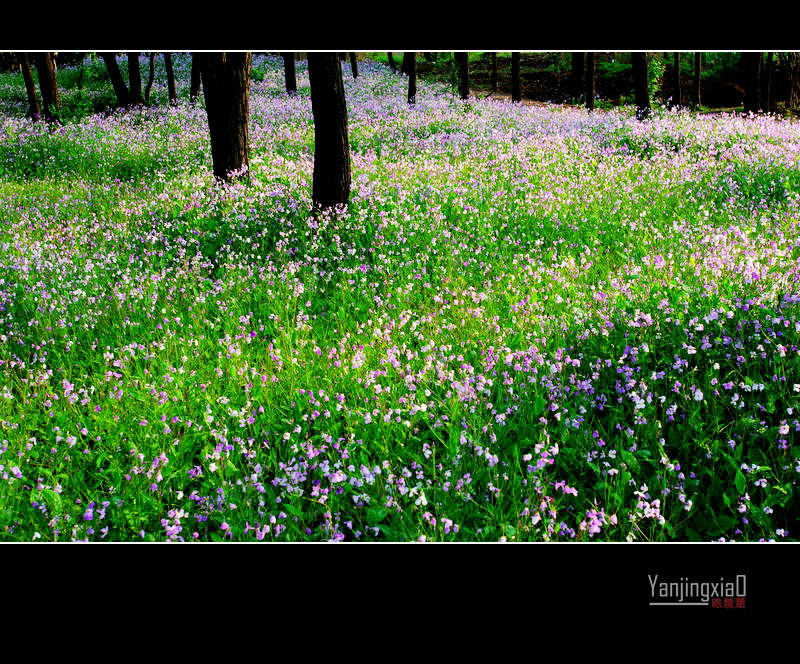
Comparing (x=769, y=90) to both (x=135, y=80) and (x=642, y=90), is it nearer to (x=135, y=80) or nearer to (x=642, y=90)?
(x=642, y=90)

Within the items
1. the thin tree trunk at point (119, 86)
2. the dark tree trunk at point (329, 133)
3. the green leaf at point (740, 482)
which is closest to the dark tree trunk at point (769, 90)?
the dark tree trunk at point (329, 133)

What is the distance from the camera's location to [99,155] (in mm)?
13523

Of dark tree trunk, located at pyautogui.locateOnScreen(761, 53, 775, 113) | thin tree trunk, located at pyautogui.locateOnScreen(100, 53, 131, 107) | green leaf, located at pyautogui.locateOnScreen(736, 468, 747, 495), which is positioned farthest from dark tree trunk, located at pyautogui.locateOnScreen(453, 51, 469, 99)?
green leaf, located at pyautogui.locateOnScreen(736, 468, 747, 495)

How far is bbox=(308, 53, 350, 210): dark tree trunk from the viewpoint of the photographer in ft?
24.6

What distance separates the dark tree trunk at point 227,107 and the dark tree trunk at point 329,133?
2.72m

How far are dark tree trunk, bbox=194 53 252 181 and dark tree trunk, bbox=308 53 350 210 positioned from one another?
8.93 feet

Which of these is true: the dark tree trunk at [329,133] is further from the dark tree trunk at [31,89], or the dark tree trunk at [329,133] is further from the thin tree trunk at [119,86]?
the thin tree trunk at [119,86]

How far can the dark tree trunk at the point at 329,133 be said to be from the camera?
24.6ft

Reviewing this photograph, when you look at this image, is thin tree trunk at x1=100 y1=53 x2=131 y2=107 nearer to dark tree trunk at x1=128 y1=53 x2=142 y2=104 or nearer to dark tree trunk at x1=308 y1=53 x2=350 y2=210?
dark tree trunk at x1=128 y1=53 x2=142 y2=104
